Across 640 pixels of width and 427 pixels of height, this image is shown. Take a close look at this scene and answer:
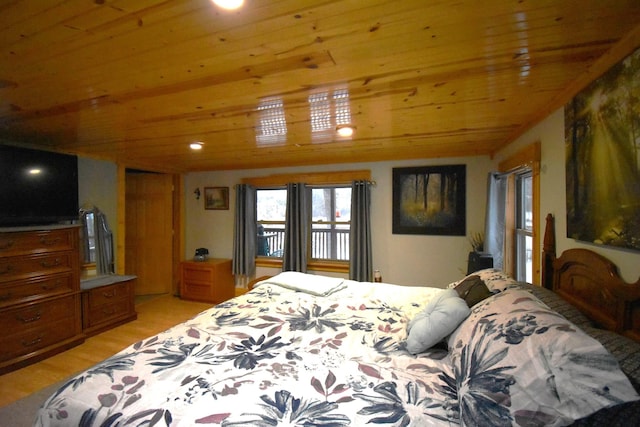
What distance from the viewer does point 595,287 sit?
1.31 meters

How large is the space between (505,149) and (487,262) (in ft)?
3.97

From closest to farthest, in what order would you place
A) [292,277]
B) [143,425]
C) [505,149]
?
[143,425] < [292,277] < [505,149]

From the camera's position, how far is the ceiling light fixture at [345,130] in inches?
91.6

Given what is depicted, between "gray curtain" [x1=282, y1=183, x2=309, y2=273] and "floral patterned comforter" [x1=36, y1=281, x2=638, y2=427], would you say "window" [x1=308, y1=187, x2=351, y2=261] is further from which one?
"floral patterned comforter" [x1=36, y1=281, x2=638, y2=427]

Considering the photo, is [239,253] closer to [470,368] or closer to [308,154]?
[308,154]

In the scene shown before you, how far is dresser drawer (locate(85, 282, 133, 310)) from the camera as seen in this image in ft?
9.95

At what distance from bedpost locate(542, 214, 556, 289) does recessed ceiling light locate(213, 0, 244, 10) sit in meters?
2.16

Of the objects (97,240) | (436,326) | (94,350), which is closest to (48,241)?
(97,240)

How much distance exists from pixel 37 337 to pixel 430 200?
14.6 ft

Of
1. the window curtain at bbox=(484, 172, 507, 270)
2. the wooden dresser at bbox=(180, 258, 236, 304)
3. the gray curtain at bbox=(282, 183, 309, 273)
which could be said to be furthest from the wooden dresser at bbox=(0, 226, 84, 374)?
the window curtain at bbox=(484, 172, 507, 270)

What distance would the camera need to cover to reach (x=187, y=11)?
3.15ft

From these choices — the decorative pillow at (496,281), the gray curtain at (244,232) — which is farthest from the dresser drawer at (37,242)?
the decorative pillow at (496,281)

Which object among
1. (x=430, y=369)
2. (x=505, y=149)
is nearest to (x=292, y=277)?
(x=430, y=369)

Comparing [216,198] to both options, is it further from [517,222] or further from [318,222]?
[517,222]
